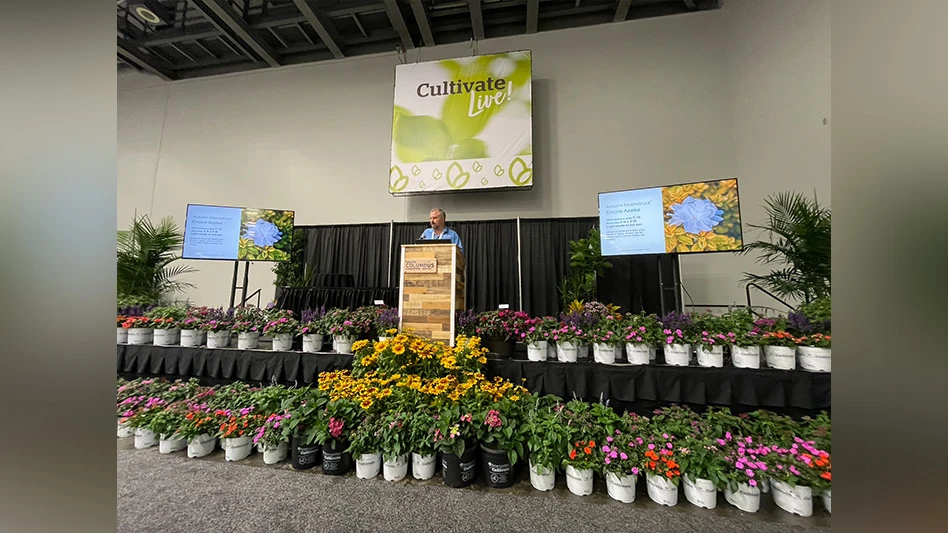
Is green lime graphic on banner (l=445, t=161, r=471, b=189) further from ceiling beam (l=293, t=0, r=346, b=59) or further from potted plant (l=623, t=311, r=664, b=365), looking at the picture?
potted plant (l=623, t=311, r=664, b=365)

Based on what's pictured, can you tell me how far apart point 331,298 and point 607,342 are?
2580mm

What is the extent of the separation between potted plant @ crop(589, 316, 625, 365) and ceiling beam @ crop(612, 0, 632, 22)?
4410mm

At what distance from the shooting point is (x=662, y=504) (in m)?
1.70

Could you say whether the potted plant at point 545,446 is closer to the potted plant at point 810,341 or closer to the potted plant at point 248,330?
the potted plant at point 810,341

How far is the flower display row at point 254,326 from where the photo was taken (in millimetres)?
2668

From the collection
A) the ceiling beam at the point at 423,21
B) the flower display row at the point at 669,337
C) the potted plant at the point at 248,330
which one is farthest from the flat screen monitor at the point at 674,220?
the ceiling beam at the point at 423,21

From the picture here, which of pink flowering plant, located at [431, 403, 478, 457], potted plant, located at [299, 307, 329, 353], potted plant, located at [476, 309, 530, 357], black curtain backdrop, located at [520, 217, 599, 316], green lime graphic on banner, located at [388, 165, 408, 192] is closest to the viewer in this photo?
pink flowering plant, located at [431, 403, 478, 457]

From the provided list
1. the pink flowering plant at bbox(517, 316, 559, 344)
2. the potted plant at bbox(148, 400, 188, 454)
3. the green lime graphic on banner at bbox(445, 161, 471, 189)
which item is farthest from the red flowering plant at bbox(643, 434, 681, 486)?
the green lime graphic on banner at bbox(445, 161, 471, 189)

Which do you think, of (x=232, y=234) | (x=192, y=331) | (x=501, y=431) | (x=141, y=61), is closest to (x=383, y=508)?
(x=501, y=431)

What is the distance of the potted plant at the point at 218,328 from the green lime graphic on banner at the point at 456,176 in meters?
2.85

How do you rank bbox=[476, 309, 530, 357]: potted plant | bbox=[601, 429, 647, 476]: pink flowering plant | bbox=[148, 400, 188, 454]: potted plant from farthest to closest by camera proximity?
bbox=[476, 309, 530, 357]: potted plant
bbox=[148, 400, 188, 454]: potted plant
bbox=[601, 429, 647, 476]: pink flowering plant

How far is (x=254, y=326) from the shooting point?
2898 millimetres

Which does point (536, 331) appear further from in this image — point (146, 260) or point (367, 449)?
point (146, 260)

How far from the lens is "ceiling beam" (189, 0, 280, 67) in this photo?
4.66m
